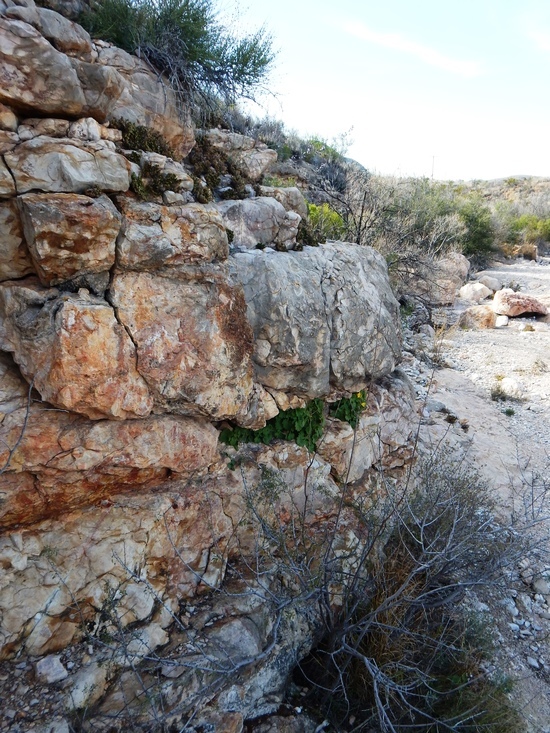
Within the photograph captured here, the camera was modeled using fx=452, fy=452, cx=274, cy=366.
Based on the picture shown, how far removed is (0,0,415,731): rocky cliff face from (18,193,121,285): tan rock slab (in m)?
0.01

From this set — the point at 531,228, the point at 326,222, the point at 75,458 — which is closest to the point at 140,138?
the point at 75,458

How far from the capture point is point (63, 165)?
2.41 m

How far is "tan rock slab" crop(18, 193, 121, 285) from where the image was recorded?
233 cm

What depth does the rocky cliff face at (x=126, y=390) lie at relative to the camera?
95.7 inches

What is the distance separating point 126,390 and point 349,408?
199 centimetres

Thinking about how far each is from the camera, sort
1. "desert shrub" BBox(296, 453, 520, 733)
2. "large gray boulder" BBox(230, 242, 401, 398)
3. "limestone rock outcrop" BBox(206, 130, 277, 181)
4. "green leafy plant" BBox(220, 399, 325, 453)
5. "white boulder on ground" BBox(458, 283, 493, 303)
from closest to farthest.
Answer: "desert shrub" BBox(296, 453, 520, 733) < "large gray boulder" BBox(230, 242, 401, 398) < "green leafy plant" BBox(220, 399, 325, 453) < "limestone rock outcrop" BBox(206, 130, 277, 181) < "white boulder on ground" BBox(458, 283, 493, 303)

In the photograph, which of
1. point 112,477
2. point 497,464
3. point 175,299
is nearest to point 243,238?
point 175,299

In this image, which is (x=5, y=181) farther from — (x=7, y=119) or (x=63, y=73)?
(x=63, y=73)

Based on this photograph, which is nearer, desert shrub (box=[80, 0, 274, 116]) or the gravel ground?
desert shrub (box=[80, 0, 274, 116])

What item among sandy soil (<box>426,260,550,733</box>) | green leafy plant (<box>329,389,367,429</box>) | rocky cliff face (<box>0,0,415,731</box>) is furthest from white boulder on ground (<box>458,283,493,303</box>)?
rocky cliff face (<box>0,0,415,731</box>)

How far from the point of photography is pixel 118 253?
2.60 meters

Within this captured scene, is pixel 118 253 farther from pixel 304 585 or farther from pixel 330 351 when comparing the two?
pixel 304 585

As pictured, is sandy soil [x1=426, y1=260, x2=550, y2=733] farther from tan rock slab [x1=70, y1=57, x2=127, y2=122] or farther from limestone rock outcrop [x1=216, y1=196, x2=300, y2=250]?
tan rock slab [x1=70, y1=57, x2=127, y2=122]

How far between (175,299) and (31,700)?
91.9 inches
